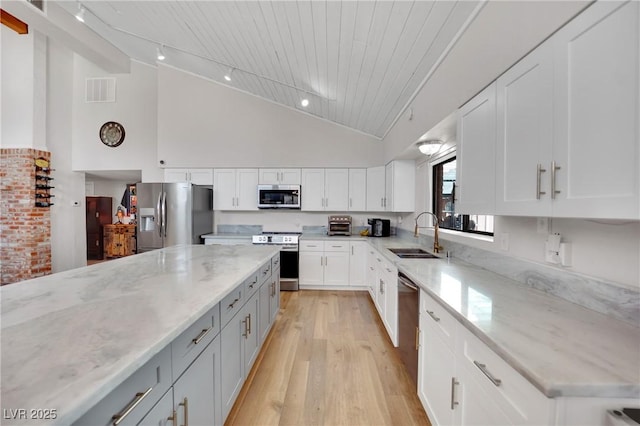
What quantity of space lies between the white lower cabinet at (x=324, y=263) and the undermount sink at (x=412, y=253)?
1.26m

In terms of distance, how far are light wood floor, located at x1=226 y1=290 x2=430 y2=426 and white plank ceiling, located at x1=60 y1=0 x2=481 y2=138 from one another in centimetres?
261

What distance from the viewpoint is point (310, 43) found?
247cm

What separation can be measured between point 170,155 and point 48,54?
2.93 metres

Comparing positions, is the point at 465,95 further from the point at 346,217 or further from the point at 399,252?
the point at 346,217

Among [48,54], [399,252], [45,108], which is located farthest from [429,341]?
[48,54]

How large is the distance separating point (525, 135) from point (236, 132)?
4.38 metres

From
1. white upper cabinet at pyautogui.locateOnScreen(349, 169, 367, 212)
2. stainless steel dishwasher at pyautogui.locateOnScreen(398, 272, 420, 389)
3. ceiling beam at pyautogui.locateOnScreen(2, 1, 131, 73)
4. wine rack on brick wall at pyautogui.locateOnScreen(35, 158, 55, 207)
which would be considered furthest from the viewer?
white upper cabinet at pyautogui.locateOnScreen(349, 169, 367, 212)

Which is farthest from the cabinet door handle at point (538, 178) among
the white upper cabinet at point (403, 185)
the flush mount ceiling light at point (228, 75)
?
the flush mount ceiling light at point (228, 75)

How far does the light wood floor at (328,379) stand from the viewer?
5.52 feet

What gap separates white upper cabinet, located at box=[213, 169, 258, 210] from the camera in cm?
457

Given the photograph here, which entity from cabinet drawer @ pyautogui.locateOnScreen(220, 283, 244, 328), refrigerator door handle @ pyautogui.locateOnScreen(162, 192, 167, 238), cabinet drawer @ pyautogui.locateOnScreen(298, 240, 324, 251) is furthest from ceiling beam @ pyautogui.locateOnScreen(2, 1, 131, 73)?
cabinet drawer @ pyautogui.locateOnScreen(298, 240, 324, 251)

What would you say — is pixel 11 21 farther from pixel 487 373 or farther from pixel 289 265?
pixel 487 373

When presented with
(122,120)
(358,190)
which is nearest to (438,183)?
(358,190)

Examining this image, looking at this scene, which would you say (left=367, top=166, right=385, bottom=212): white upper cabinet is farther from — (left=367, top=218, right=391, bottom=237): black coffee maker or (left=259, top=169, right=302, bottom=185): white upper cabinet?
(left=259, top=169, right=302, bottom=185): white upper cabinet
